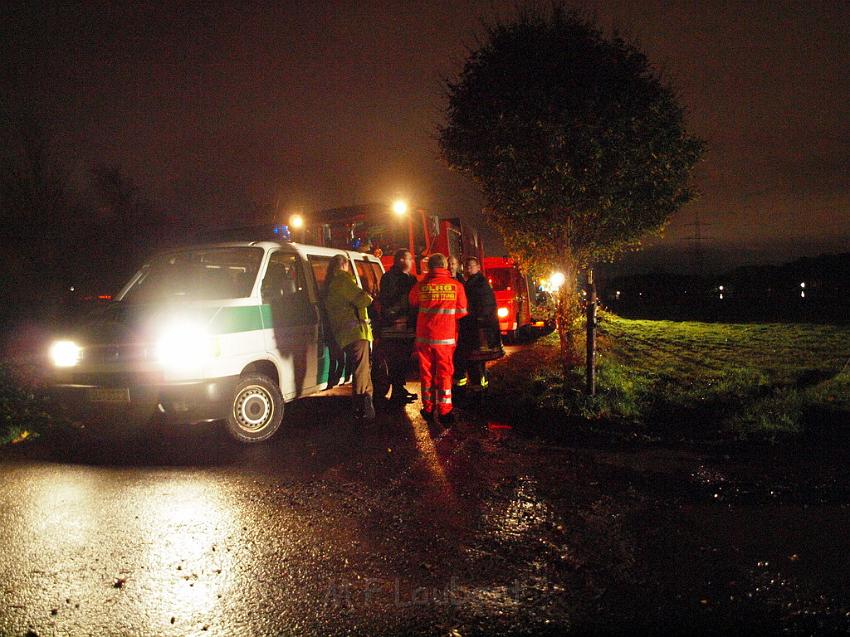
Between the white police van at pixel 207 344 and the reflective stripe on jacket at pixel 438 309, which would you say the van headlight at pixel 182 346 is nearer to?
the white police van at pixel 207 344

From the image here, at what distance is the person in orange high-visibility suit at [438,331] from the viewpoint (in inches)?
261

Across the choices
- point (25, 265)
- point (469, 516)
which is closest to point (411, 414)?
point (469, 516)

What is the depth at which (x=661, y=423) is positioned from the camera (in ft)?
21.4

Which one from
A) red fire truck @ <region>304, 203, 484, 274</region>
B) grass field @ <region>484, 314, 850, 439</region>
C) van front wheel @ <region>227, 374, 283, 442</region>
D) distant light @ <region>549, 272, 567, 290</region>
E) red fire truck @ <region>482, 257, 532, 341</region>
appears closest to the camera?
van front wheel @ <region>227, 374, 283, 442</region>

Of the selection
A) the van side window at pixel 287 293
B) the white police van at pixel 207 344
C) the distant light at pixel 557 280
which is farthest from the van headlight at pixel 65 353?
the distant light at pixel 557 280

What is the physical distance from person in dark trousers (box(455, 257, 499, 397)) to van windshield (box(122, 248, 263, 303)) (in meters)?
2.76

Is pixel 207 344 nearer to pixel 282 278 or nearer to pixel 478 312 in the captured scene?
pixel 282 278

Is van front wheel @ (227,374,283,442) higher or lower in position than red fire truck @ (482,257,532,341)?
lower

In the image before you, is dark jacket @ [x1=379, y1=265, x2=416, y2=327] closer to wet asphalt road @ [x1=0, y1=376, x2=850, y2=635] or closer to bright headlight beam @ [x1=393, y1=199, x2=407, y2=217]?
wet asphalt road @ [x1=0, y1=376, x2=850, y2=635]

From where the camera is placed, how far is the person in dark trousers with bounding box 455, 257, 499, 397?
7469 mm

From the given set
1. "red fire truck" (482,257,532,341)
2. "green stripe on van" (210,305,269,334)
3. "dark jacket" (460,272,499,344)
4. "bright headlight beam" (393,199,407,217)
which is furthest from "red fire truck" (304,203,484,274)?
"red fire truck" (482,257,532,341)

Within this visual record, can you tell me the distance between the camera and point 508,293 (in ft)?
53.3

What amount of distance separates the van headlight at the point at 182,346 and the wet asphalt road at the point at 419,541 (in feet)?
3.16

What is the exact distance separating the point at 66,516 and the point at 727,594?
4.41 m
